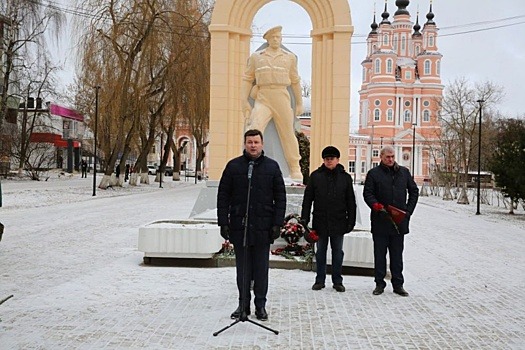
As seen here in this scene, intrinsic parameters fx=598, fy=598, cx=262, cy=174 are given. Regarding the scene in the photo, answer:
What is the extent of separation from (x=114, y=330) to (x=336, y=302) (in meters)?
2.59

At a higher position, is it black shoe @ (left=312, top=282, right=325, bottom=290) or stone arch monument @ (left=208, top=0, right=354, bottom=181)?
stone arch monument @ (left=208, top=0, right=354, bottom=181)

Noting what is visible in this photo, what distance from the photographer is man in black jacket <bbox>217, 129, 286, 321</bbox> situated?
5840 millimetres

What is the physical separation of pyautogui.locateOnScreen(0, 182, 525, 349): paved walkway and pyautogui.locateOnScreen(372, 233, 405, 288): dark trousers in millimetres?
237

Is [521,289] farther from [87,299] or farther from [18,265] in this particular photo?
[18,265]

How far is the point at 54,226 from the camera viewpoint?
48.8 ft

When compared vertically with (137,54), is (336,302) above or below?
below

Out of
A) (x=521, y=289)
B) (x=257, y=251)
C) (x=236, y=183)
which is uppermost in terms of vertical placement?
(x=236, y=183)

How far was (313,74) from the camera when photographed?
14438mm

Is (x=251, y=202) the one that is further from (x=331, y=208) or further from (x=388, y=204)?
(x=388, y=204)

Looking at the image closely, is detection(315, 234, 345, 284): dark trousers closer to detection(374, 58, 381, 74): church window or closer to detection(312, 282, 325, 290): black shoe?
detection(312, 282, 325, 290): black shoe

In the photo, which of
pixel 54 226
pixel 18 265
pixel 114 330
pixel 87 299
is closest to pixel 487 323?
pixel 114 330

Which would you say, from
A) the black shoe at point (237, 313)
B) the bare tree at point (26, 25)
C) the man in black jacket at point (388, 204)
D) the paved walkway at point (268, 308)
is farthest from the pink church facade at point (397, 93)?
the black shoe at point (237, 313)

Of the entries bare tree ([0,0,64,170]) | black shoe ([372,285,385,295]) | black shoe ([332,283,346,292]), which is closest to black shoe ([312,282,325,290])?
black shoe ([332,283,346,292])

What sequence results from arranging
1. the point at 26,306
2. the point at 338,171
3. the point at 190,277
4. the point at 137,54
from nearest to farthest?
the point at 26,306
the point at 338,171
the point at 190,277
the point at 137,54
